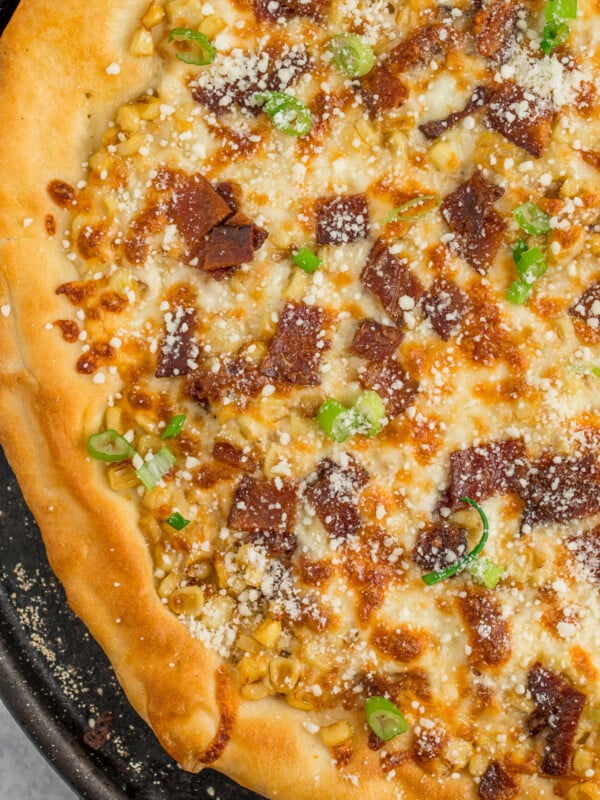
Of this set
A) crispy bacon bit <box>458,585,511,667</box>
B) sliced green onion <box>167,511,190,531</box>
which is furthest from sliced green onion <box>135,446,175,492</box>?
crispy bacon bit <box>458,585,511,667</box>

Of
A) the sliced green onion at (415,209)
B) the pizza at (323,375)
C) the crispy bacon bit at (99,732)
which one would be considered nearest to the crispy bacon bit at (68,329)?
the pizza at (323,375)

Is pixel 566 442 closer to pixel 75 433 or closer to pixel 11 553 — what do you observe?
pixel 75 433

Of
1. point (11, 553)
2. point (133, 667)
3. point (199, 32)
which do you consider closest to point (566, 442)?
point (133, 667)

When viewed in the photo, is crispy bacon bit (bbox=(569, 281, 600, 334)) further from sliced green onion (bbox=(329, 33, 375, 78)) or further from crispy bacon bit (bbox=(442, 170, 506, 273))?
sliced green onion (bbox=(329, 33, 375, 78))

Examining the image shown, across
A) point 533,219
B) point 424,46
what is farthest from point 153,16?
point 533,219

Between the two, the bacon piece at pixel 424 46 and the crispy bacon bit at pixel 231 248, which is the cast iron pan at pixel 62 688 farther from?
the bacon piece at pixel 424 46

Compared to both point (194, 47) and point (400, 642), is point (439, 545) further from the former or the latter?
point (194, 47)
